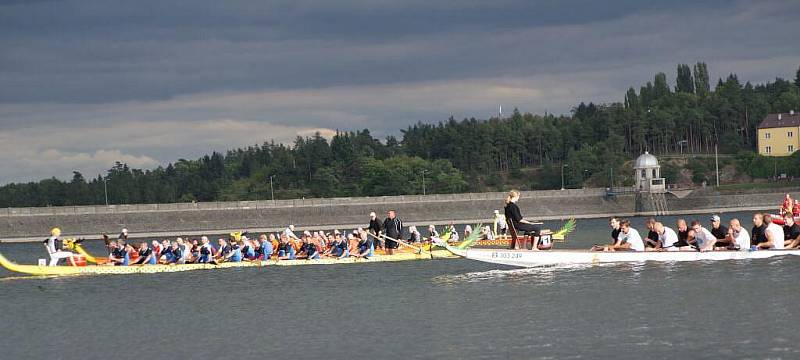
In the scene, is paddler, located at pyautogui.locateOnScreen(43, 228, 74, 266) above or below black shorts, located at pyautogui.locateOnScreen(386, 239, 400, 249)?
above

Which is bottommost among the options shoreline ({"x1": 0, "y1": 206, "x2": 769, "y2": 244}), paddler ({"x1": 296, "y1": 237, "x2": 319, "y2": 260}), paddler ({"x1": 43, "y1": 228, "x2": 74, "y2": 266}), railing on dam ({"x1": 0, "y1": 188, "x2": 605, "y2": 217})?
shoreline ({"x1": 0, "y1": 206, "x2": 769, "y2": 244})

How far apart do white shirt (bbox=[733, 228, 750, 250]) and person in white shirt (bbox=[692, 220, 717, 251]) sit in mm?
745

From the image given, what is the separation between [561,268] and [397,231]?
9208 millimetres

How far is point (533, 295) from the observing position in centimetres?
3506

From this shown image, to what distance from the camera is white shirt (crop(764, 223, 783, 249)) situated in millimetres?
39250

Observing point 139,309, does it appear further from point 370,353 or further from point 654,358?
point 654,358

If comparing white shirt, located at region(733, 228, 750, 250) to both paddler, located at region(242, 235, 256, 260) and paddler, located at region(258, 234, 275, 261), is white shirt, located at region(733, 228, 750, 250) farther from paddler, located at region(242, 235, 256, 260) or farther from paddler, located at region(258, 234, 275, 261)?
paddler, located at region(242, 235, 256, 260)

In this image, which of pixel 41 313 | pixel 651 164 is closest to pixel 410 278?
pixel 41 313

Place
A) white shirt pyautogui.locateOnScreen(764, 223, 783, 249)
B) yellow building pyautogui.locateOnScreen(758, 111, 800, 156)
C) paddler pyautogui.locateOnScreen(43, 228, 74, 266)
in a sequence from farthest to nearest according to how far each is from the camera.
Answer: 1. yellow building pyautogui.locateOnScreen(758, 111, 800, 156)
2. paddler pyautogui.locateOnScreen(43, 228, 74, 266)
3. white shirt pyautogui.locateOnScreen(764, 223, 783, 249)

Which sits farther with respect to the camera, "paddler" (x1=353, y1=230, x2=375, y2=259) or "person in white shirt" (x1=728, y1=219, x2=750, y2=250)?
"paddler" (x1=353, y1=230, x2=375, y2=259)

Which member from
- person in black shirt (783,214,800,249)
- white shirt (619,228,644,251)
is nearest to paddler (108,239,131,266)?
white shirt (619,228,644,251)

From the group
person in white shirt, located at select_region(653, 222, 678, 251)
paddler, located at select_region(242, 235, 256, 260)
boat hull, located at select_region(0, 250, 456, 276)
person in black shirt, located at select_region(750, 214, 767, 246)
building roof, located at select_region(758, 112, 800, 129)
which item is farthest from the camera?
building roof, located at select_region(758, 112, 800, 129)

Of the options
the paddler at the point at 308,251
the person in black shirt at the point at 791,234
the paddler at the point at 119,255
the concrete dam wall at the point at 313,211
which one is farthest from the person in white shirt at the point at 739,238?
the concrete dam wall at the point at 313,211

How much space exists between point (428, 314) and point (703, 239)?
12.8m
